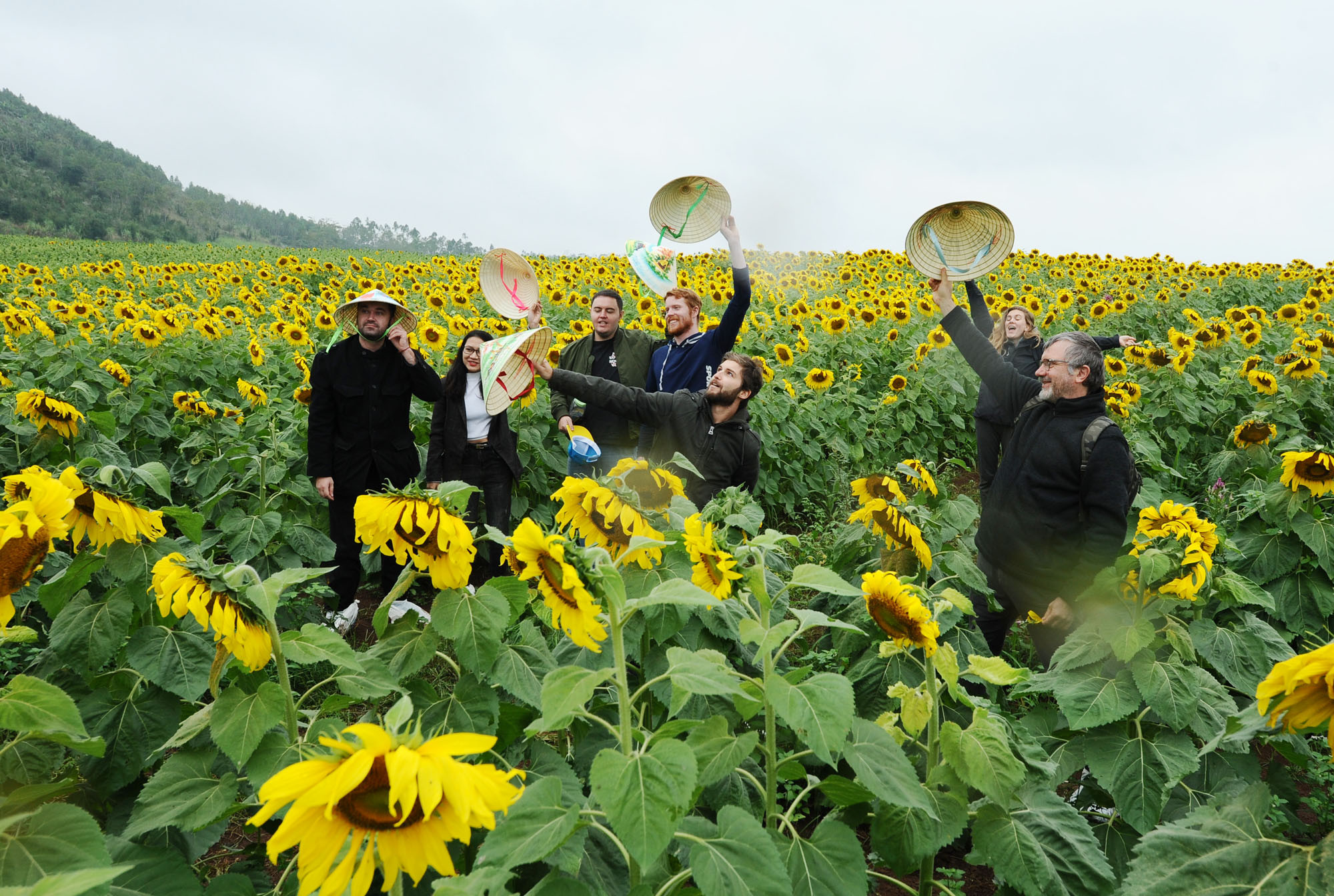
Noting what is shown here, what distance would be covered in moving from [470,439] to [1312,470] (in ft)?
14.9

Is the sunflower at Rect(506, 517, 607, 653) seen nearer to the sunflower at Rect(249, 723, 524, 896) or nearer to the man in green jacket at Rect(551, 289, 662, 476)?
the sunflower at Rect(249, 723, 524, 896)

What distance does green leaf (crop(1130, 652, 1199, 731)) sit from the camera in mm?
2180

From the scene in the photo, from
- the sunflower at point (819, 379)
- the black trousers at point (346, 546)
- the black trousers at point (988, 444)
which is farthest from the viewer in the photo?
the sunflower at point (819, 379)

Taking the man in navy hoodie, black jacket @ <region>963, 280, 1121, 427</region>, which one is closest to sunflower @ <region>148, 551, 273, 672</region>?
the man in navy hoodie

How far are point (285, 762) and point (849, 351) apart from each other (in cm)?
913

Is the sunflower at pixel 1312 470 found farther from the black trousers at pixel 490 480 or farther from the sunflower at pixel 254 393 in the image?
the sunflower at pixel 254 393

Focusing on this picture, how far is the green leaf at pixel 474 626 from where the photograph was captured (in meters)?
1.71

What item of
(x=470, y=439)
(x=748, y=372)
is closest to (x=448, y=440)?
(x=470, y=439)

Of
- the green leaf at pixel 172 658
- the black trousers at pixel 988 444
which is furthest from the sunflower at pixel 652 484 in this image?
the black trousers at pixel 988 444

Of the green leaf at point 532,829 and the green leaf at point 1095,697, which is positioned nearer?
the green leaf at point 532,829

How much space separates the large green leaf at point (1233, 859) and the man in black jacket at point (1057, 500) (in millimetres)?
Result: 2040

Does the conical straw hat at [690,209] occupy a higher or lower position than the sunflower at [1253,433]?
higher

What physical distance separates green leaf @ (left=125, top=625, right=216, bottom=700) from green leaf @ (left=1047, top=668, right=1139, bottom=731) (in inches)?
87.4

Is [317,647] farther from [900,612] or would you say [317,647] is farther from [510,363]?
[510,363]
